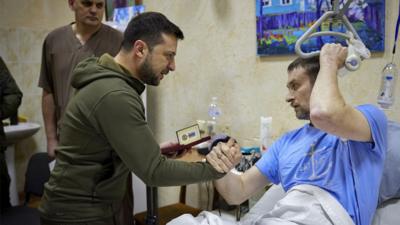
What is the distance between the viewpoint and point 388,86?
202cm

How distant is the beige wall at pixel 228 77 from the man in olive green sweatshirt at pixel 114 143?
1076mm

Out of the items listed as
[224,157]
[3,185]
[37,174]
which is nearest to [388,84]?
[224,157]

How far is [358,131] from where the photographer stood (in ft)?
4.47

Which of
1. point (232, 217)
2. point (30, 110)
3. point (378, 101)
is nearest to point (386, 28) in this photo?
point (378, 101)

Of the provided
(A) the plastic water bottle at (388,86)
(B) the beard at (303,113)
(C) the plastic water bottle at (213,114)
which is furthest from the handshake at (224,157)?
(C) the plastic water bottle at (213,114)

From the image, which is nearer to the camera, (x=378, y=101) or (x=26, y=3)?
(x=378, y=101)

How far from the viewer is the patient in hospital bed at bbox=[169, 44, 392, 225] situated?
136 centimetres

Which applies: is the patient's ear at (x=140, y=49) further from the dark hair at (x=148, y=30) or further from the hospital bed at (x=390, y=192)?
the hospital bed at (x=390, y=192)

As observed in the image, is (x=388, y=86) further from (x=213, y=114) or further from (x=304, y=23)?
(x=213, y=114)

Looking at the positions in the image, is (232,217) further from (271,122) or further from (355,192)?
(355,192)

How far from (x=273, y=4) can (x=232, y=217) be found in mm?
1262

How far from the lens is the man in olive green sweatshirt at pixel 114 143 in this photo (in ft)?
4.18

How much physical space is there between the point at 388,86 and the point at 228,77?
103 centimetres

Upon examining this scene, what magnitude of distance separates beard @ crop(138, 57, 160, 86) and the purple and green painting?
43.2 inches
